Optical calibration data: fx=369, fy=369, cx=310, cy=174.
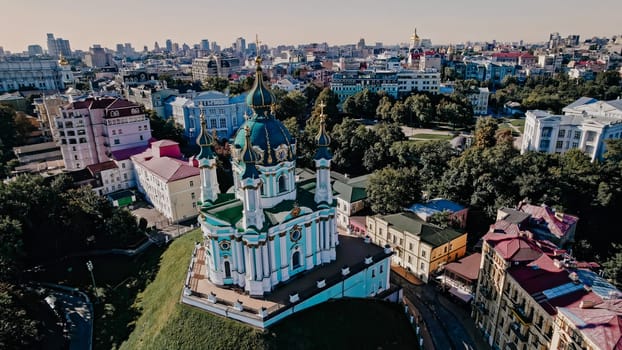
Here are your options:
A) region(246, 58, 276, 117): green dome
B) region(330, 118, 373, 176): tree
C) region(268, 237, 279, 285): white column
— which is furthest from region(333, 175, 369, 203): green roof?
region(246, 58, 276, 117): green dome

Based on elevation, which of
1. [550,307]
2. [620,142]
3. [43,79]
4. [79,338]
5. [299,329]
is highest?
[43,79]

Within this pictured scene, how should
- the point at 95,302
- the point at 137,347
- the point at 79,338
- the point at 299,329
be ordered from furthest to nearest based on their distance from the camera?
1. the point at 95,302
2. the point at 79,338
3. the point at 137,347
4. the point at 299,329

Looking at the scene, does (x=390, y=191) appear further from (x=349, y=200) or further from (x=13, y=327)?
(x=13, y=327)

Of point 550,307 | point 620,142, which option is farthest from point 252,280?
point 620,142

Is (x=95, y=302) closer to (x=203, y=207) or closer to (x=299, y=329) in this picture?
(x=203, y=207)

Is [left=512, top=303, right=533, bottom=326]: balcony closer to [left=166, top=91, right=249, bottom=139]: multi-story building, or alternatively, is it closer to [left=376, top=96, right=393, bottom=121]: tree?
[left=376, top=96, right=393, bottom=121]: tree

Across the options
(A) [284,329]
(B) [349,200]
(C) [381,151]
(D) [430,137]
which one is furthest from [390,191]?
(D) [430,137]

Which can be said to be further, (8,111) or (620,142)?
(8,111)
